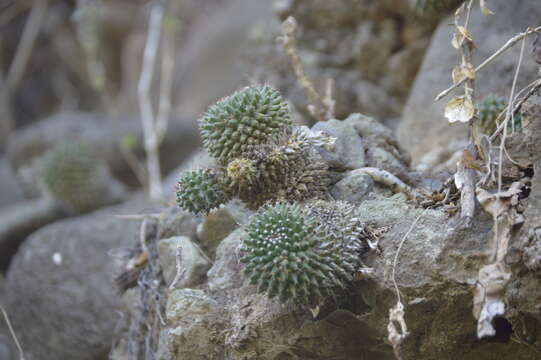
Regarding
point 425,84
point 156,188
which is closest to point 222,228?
point 425,84

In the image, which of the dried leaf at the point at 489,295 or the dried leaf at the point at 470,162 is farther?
the dried leaf at the point at 470,162

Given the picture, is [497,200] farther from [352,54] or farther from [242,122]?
[352,54]

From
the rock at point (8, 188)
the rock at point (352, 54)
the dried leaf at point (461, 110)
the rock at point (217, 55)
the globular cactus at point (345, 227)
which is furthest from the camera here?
the rock at point (8, 188)

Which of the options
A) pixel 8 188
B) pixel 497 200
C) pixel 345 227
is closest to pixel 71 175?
pixel 8 188

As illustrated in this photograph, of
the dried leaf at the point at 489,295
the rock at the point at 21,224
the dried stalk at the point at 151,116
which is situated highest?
the dried stalk at the point at 151,116

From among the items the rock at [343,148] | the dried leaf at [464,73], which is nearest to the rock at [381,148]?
the rock at [343,148]

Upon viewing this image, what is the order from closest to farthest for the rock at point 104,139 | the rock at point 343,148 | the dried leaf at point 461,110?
1. the dried leaf at point 461,110
2. the rock at point 343,148
3. the rock at point 104,139

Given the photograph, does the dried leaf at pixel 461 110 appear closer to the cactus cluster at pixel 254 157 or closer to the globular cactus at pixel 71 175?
the cactus cluster at pixel 254 157
